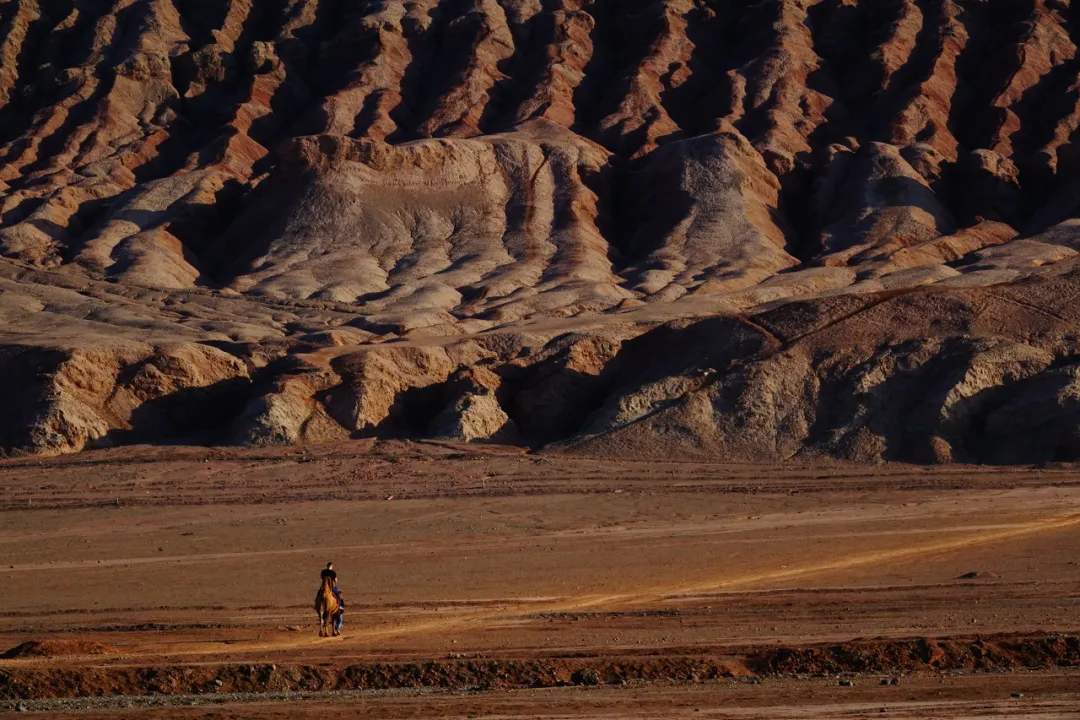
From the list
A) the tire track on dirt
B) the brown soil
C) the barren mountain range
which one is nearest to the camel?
the tire track on dirt

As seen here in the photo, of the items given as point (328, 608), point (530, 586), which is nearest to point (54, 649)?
point (328, 608)

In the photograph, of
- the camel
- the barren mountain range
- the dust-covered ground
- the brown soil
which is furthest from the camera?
the barren mountain range

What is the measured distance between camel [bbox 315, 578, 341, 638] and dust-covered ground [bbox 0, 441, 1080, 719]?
0.25 meters

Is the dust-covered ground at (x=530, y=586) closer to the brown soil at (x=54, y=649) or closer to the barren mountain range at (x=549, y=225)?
the brown soil at (x=54, y=649)

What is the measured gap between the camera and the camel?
22406mm

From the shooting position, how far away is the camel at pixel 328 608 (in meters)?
22.4

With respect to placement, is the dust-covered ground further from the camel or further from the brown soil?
the camel

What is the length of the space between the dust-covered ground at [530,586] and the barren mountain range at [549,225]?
3.09 metres

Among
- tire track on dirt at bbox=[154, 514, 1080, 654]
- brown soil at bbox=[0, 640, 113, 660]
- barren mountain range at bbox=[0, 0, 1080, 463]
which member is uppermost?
barren mountain range at bbox=[0, 0, 1080, 463]

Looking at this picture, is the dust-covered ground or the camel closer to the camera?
the dust-covered ground

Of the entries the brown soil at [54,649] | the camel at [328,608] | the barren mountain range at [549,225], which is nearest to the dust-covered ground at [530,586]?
the brown soil at [54,649]

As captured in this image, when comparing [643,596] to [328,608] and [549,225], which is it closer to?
[328,608]

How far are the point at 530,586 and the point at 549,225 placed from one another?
57.9m

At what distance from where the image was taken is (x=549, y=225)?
276 feet
